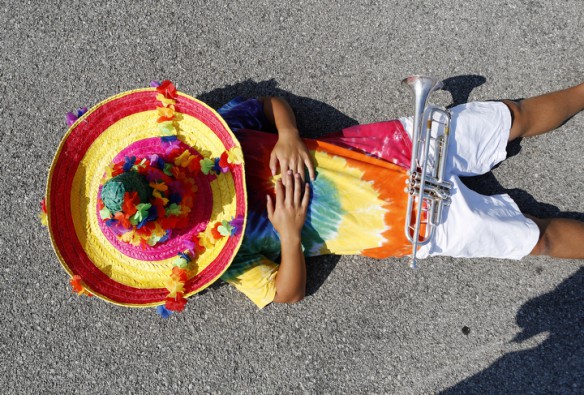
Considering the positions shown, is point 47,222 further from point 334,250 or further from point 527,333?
point 527,333

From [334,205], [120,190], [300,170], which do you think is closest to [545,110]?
[334,205]

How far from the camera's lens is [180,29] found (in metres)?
2.44

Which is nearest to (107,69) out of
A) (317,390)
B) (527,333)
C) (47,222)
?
(47,222)

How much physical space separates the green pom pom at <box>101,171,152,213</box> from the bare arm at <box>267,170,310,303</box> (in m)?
0.57

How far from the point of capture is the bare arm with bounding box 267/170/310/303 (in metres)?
1.90

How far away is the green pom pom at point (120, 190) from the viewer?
1.41 metres

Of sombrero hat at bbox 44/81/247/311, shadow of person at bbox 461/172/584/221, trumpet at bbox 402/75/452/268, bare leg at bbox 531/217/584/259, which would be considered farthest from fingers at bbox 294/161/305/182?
bare leg at bbox 531/217/584/259

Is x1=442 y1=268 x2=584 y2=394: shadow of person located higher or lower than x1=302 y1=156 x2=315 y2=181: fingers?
lower

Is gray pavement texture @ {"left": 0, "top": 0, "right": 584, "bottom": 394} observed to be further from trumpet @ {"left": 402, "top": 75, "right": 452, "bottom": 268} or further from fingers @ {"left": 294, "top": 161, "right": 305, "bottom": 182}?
fingers @ {"left": 294, "top": 161, "right": 305, "bottom": 182}

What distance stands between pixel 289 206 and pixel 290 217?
0.16 feet

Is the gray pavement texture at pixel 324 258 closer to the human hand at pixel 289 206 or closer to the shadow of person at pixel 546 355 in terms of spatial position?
the shadow of person at pixel 546 355

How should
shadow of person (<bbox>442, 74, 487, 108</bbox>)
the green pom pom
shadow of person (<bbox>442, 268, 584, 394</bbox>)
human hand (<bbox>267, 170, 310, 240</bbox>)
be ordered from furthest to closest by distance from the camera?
shadow of person (<bbox>442, 74, 487, 108</bbox>) → shadow of person (<bbox>442, 268, 584, 394</bbox>) → human hand (<bbox>267, 170, 310, 240</bbox>) → the green pom pom

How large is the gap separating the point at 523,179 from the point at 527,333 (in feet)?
2.70

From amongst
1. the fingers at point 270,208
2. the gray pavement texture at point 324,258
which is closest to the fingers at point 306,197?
the fingers at point 270,208
